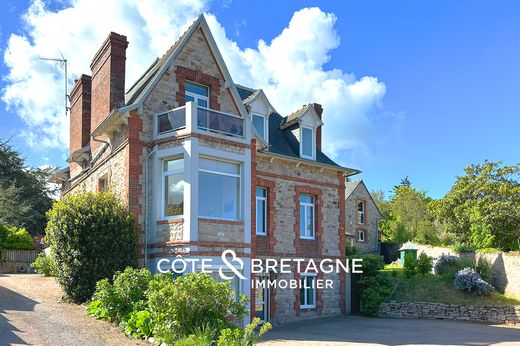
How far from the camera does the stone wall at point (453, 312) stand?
2066cm

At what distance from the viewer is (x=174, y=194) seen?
16.3 meters

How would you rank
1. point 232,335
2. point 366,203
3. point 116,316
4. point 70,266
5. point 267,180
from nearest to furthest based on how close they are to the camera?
point 232,335
point 116,316
point 70,266
point 267,180
point 366,203

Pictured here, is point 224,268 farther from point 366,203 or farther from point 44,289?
point 366,203

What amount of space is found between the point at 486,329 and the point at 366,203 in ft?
73.5

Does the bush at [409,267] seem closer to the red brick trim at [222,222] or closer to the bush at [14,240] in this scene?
the red brick trim at [222,222]

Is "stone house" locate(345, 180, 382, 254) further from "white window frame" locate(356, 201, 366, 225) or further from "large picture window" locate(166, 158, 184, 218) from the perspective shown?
"large picture window" locate(166, 158, 184, 218)

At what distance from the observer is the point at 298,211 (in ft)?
72.0

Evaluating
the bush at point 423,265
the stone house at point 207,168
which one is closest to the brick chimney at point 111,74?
the stone house at point 207,168

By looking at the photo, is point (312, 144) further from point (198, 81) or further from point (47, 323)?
point (47, 323)

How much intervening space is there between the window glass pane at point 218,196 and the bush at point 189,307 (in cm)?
423

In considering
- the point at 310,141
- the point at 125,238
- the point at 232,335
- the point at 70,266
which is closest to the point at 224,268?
the point at 125,238

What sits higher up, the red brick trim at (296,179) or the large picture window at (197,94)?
the large picture window at (197,94)

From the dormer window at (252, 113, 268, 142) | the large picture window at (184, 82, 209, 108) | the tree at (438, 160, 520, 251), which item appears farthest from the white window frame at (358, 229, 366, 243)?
the large picture window at (184, 82, 209, 108)

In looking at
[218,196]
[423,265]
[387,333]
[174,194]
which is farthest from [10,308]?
[423,265]
